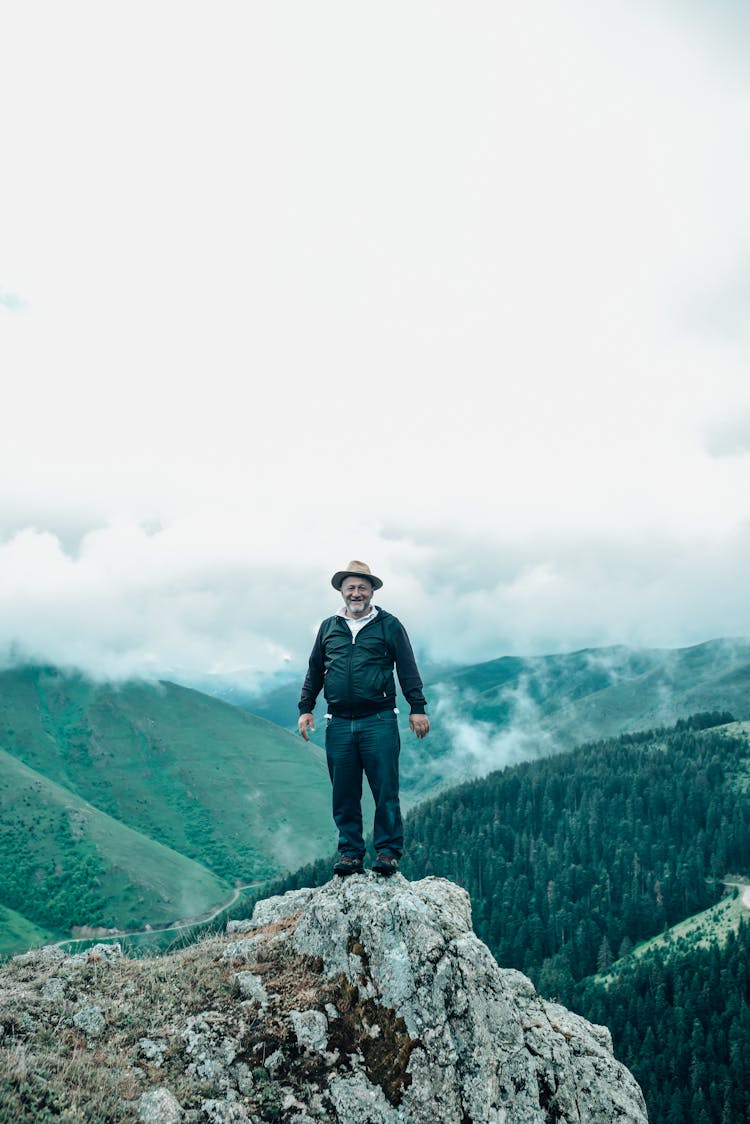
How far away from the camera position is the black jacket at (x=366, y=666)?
1263cm

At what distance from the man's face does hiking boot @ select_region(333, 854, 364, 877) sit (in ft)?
16.5

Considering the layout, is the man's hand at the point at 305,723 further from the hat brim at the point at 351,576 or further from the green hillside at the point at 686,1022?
the green hillside at the point at 686,1022

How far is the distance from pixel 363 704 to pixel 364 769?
1503 millimetres

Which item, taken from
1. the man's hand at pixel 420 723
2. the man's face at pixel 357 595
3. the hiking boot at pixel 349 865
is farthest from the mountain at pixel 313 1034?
the man's face at pixel 357 595

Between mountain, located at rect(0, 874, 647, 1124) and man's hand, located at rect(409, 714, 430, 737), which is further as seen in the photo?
man's hand, located at rect(409, 714, 430, 737)

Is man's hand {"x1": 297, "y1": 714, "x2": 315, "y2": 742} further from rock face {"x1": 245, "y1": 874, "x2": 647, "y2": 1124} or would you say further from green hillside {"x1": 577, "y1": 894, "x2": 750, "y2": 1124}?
green hillside {"x1": 577, "y1": 894, "x2": 750, "y2": 1124}

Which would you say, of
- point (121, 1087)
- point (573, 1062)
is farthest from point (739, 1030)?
point (121, 1087)

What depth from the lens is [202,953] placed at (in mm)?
12594

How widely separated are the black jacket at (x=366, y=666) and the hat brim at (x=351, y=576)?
57cm

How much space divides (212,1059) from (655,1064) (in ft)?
493

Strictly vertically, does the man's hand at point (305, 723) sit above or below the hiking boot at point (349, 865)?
above

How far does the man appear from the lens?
499 inches

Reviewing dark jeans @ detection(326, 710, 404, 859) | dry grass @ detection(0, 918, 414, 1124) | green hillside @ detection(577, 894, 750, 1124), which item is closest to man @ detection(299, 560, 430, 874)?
dark jeans @ detection(326, 710, 404, 859)

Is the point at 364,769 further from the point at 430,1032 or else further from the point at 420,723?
the point at 430,1032
